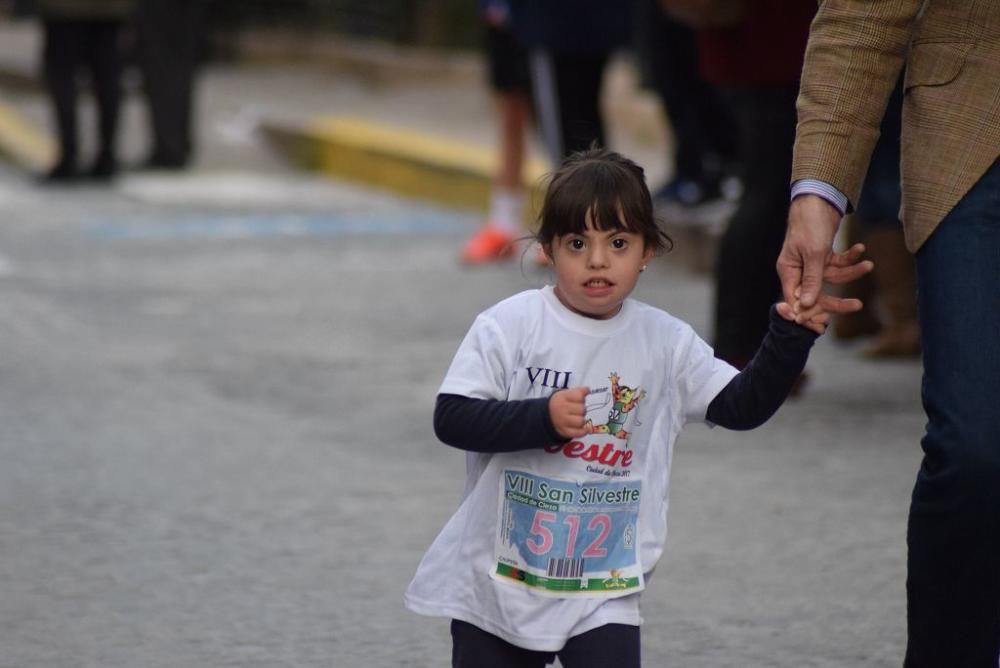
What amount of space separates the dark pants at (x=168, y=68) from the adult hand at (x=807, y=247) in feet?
35.4

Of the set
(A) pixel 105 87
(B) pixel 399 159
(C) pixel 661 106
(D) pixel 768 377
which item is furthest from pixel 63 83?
(D) pixel 768 377

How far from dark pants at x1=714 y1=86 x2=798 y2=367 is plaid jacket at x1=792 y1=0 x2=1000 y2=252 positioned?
2866mm

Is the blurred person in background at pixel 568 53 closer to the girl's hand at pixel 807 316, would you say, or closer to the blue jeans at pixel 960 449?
the blue jeans at pixel 960 449

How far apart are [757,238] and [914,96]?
2.94 metres

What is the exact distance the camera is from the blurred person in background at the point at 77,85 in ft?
43.2

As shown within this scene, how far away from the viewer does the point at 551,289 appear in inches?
124

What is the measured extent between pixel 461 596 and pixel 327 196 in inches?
389

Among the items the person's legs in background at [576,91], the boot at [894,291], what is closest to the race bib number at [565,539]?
the boot at [894,291]

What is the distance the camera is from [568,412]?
2.90 m

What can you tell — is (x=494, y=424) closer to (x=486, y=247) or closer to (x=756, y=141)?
(x=756, y=141)

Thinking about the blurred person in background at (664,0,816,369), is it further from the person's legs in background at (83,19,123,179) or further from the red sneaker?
the person's legs in background at (83,19,123,179)

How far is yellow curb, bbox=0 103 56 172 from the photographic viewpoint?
550 inches

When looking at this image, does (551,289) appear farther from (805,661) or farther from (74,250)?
(74,250)

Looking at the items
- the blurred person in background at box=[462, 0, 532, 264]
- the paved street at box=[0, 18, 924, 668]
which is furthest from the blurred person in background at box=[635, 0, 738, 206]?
the blurred person in background at box=[462, 0, 532, 264]
